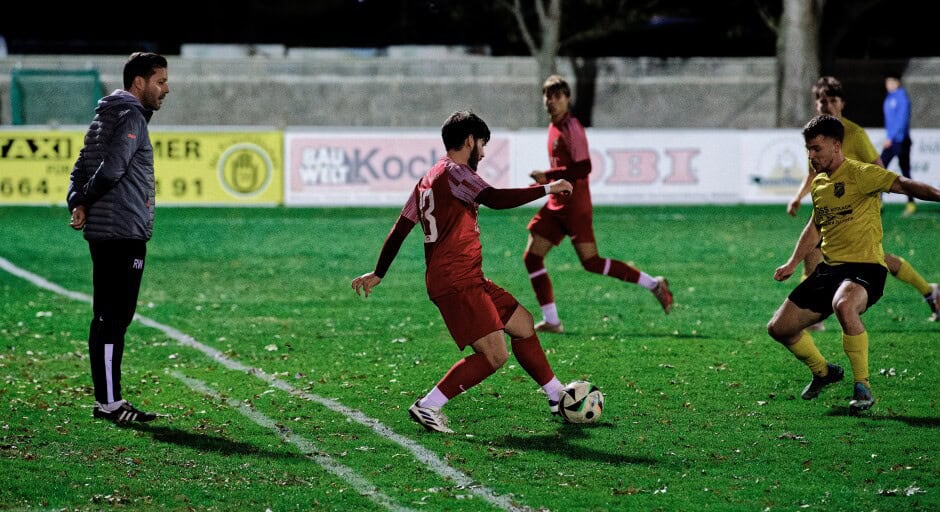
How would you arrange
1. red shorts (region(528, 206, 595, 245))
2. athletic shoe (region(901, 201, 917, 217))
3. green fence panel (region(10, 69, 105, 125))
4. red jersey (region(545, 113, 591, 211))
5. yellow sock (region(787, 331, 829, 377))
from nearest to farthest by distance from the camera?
yellow sock (region(787, 331, 829, 377)), red jersey (region(545, 113, 591, 211)), red shorts (region(528, 206, 595, 245)), athletic shoe (region(901, 201, 917, 217)), green fence panel (region(10, 69, 105, 125))

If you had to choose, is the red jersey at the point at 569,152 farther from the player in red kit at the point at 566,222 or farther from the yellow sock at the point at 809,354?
the yellow sock at the point at 809,354

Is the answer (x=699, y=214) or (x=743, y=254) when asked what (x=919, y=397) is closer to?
(x=743, y=254)

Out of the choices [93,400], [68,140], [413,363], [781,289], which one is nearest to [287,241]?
[68,140]

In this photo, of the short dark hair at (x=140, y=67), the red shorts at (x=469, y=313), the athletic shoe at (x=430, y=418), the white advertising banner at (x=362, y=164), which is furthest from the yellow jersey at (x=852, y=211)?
the white advertising banner at (x=362, y=164)

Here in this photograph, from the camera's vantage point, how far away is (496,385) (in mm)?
8570

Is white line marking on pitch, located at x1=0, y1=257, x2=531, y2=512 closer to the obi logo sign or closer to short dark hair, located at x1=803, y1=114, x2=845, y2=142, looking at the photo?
short dark hair, located at x1=803, y1=114, x2=845, y2=142

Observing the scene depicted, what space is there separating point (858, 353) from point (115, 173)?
439 cm

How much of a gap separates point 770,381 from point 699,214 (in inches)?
468

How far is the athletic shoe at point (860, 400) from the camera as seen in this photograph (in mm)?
7504

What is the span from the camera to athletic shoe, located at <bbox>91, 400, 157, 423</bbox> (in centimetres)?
738

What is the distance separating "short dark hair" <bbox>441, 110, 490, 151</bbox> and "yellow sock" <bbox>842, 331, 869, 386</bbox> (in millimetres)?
2474

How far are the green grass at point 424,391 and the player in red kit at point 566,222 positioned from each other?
16.0 inches

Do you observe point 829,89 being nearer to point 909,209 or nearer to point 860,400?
point 860,400

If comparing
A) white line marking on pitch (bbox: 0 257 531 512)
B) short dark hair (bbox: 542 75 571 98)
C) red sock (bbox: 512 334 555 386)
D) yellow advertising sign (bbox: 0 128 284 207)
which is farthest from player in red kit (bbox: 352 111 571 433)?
yellow advertising sign (bbox: 0 128 284 207)
